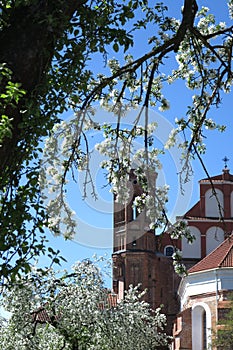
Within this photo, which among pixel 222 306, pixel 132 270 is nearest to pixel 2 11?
pixel 222 306

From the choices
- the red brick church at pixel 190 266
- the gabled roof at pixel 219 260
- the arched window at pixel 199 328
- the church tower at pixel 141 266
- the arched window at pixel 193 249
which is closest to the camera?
the red brick church at pixel 190 266

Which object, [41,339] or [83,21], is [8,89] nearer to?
[83,21]

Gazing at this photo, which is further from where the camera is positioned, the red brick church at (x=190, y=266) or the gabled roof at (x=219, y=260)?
the gabled roof at (x=219, y=260)

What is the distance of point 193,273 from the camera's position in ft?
98.2

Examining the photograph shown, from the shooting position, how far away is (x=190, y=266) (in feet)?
125

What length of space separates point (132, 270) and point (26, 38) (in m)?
38.7

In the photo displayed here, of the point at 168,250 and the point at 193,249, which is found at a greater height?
the point at 168,250

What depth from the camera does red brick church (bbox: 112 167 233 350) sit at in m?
29.0

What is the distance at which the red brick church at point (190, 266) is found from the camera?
2895 cm

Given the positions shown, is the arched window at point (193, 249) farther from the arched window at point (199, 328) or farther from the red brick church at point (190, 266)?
the arched window at point (199, 328)

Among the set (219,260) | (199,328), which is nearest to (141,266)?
(199,328)

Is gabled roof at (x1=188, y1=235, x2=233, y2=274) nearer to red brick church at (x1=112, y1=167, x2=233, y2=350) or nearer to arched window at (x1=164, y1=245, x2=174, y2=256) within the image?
red brick church at (x1=112, y1=167, x2=233, y2=350)

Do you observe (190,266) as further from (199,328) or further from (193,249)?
(199,328)

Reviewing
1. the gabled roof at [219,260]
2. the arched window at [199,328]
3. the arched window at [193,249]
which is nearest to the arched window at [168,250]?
the arched window at [193,249]
